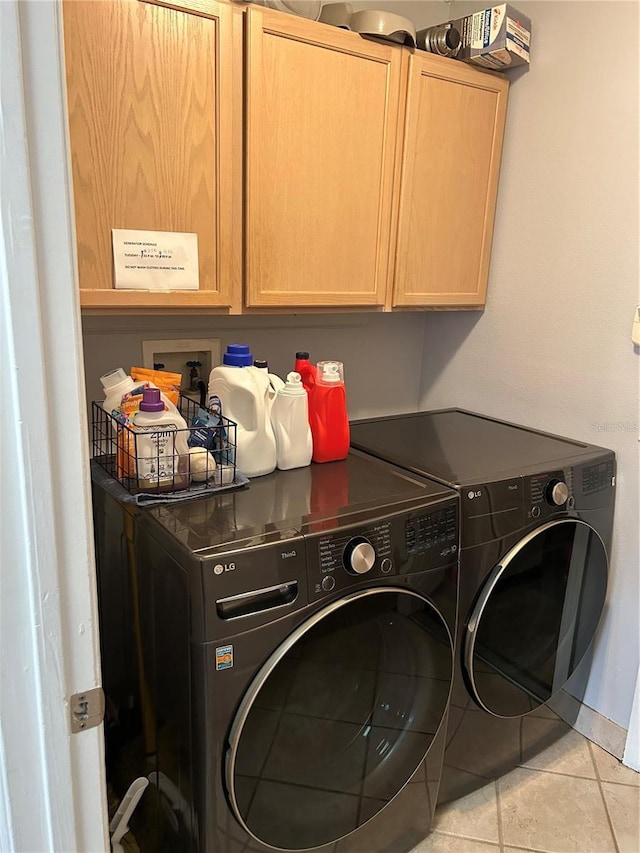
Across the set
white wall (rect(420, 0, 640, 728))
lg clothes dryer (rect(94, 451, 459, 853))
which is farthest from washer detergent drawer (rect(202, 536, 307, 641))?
white wall (rect(420, 0, 640, 728))

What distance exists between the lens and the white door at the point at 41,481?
61 cm

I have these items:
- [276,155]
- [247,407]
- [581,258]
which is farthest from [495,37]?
[247,407]

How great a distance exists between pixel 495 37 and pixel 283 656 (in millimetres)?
1680

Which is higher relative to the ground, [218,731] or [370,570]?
[370,570]

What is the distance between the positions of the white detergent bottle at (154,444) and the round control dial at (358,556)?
0.40m

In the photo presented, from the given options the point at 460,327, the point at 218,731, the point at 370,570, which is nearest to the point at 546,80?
the point at 460,327

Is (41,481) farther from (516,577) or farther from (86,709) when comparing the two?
(516,577)

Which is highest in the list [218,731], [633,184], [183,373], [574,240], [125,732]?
[633,184]

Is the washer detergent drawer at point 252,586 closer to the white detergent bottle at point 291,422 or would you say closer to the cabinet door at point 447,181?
the white detergent bottle at point 291,422

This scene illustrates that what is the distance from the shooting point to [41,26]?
23.9 inches

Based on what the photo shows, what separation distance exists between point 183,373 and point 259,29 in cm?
87

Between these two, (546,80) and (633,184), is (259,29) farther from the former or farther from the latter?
(633,184)

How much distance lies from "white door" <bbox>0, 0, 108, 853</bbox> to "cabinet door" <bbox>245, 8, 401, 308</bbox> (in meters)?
0.90

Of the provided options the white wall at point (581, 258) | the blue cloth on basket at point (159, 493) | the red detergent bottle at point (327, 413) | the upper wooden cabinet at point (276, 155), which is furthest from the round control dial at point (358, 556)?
the white wall at point (581, 258)
